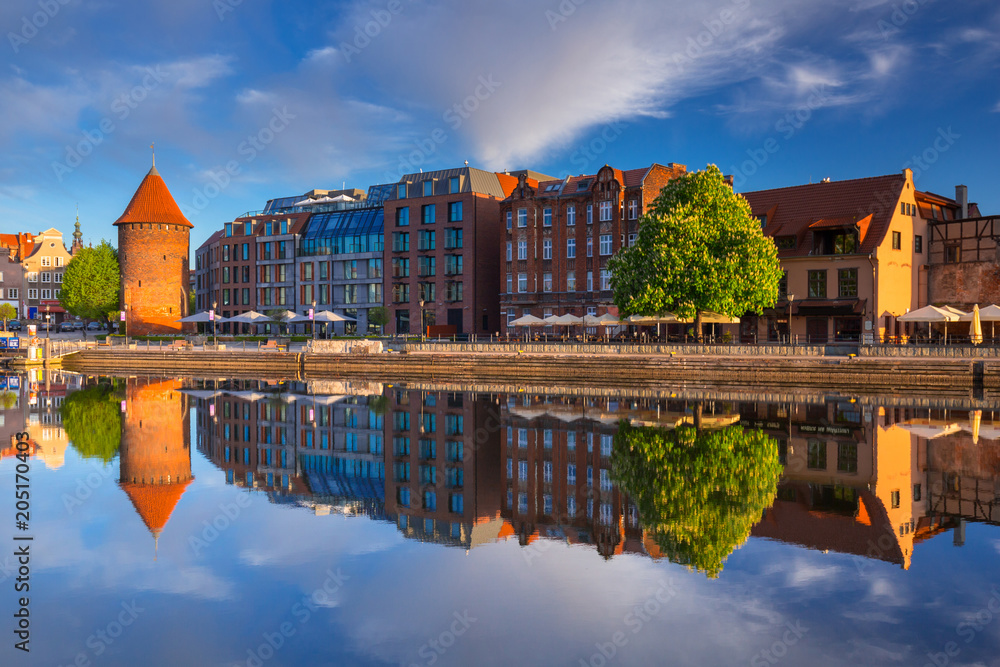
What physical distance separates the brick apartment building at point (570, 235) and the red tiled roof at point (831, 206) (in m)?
9.87

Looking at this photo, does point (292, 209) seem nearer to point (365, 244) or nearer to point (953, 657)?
point (365, 244)

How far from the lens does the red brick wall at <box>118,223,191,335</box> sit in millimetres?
89875

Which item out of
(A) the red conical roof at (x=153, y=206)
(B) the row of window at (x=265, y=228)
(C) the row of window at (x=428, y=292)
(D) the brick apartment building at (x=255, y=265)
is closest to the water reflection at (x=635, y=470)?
(C) the row of window at (x=428, y=292)

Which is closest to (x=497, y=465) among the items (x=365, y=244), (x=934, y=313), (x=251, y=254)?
(x=934, y=313)

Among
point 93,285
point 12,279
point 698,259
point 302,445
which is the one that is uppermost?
point 12,279

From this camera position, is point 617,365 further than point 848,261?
No

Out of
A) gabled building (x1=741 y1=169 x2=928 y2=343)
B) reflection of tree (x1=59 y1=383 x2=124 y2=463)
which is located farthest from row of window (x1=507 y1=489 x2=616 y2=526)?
gabled building (x1=741 y1=169 x2=928 y2=343)

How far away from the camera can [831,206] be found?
6050 centimetres

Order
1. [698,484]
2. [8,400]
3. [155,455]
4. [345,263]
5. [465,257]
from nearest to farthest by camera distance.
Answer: [698,484]
[155,455]
[8,400]
[465,257]
[345,263]

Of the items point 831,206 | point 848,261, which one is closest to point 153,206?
point 831,206

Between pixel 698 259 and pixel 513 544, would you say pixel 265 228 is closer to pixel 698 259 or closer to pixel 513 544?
pixel 698 259

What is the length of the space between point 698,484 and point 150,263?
8368cm

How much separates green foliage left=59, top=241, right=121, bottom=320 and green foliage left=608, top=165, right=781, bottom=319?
70.2 metres

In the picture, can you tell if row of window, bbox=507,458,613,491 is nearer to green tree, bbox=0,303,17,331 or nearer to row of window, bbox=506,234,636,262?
row of window, bbox=506,234,636,262
